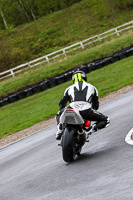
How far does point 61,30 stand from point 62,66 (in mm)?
29822

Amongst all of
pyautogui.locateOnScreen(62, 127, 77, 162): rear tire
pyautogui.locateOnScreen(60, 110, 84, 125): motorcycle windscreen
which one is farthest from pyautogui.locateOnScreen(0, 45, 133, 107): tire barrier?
pyautogui.locateOnScreen(60, 110, 84, 125): motorcycle windscreen

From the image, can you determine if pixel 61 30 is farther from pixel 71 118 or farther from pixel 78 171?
pixel 78 171

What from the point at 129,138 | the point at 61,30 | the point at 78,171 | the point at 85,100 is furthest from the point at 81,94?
the point at 61,30

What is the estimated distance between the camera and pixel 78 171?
704 centimetres

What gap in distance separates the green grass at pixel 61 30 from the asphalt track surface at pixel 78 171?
43709 millimetres

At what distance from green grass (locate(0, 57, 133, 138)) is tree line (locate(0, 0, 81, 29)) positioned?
55.1 meters

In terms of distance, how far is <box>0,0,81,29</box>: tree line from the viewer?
79.9 meters

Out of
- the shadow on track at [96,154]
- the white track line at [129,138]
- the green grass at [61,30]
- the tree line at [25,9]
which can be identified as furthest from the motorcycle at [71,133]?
the tree line at [25,9]

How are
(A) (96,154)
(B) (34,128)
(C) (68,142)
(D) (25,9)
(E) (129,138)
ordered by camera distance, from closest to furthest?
(C) (68,142) < (A) (96,154) < (E) (129,138) < (B) (34,128) < (D) (25,9)

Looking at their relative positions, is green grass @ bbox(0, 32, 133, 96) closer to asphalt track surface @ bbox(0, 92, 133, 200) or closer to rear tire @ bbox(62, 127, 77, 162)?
asphalt track surface @ bbox(0, 92, 133, 200)

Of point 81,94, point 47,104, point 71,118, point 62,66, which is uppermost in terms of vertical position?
point 81,94

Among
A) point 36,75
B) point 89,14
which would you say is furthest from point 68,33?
point 36,75

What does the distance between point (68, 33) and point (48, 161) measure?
173 ft

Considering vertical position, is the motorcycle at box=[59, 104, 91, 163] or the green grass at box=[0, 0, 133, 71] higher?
the motorcycle at box=[59, 104, 91, 163]
